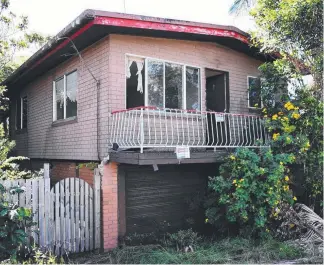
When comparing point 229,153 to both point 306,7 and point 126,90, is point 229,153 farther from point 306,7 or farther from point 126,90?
point 306,7

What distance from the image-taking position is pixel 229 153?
7.50m

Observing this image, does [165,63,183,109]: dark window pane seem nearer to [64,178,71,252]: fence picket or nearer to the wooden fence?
the wooden fence

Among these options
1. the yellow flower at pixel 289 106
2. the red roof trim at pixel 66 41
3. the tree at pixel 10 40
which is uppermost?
the tree at pixel 10 40

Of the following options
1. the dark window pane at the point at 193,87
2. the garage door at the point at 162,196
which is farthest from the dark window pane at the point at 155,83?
the garage door at the point at 162,196

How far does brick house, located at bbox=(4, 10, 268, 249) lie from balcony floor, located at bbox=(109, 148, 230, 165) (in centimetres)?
2

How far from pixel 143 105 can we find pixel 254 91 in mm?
3748

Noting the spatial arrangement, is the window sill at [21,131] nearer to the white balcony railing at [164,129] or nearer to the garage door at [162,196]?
the white balcony railing at [164,129]

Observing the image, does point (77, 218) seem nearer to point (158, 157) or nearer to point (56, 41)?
point (158, 157)

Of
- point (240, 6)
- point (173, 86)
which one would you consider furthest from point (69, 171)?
point (240, 6)

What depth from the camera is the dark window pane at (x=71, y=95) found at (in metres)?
8.68

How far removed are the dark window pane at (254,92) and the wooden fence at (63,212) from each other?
5065 mm

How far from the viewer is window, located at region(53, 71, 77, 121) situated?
8.77m

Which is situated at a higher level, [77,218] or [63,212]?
[63,212]

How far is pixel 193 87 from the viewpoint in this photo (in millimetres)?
8508
